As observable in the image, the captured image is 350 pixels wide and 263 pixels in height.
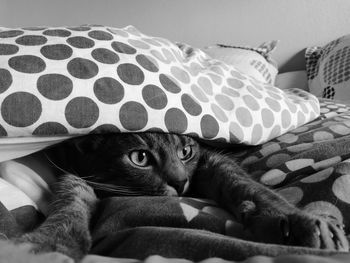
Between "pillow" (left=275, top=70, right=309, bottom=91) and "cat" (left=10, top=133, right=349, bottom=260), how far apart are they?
51.0 inches

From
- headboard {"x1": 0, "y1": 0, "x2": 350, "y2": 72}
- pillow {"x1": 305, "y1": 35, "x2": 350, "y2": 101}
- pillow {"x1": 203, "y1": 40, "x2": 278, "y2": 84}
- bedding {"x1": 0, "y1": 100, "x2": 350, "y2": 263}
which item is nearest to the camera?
bedding {"x1": 0, "y1": 100, "x2": 350, "y2": 263}

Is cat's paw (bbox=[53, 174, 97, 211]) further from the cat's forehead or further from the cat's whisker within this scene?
the cat's forehead

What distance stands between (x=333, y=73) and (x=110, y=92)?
1418mm

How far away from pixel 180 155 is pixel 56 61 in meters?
0.35

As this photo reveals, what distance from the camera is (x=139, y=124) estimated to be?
0.76 m

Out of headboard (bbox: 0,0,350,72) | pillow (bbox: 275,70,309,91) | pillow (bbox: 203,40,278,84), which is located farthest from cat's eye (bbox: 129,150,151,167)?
headboard (bbox: 0,0,350,72)

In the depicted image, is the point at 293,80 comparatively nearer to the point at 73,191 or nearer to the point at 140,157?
the point at 140,157

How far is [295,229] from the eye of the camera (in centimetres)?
54

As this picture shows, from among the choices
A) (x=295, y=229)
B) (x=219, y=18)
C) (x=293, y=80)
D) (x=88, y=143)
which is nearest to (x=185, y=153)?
(x=88, y=143)

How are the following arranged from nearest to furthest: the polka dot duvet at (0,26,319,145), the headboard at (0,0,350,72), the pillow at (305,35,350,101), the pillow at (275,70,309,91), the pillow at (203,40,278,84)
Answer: the polka dot duvet at (0,26,319,145) < the pillow at (305,35,350,101) < the pillow at (203,40,278,84) < the pillow at (275,70,309,91) < the headboard at (0,0,350,72)

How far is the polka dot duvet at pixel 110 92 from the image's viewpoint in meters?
0.70

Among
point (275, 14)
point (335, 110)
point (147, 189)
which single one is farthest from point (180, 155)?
point (275, 14)

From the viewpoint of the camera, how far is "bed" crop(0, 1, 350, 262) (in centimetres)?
56

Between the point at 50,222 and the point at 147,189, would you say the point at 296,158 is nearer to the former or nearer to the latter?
the point at 147,189
